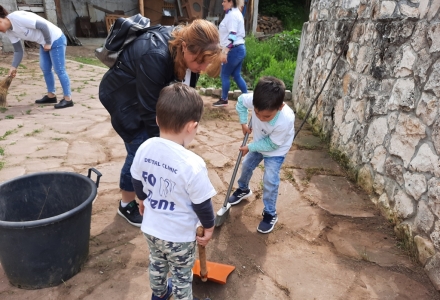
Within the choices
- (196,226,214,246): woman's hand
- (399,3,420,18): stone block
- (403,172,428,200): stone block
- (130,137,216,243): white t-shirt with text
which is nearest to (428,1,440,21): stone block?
(399,3,420,18): stone block

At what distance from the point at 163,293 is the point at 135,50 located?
4.62ft

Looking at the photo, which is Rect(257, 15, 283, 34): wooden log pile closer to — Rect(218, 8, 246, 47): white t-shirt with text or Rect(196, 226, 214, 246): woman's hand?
Rect(218, 8, 246, 47): white t-shirt with text

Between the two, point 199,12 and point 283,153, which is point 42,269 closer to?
point 283,153

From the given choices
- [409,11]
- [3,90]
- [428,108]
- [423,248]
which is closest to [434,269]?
[423,248]

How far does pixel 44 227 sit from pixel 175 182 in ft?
2.83

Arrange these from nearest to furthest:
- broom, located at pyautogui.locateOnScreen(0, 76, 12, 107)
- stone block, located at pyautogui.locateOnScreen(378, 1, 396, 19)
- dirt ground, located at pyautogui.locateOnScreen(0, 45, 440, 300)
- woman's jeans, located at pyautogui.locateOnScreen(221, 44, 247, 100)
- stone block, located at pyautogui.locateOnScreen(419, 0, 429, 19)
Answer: dirt ground, located at pyautogui.locateOnScreen(0, 45, 440, 300) < stone block, located at pyautogui.locateOnScreen(419, 0, 429, 19) < stone block, located at pyautogui.locateOnScreen(378, 1, 396, 19) < broom, located at pyautogui.locateOnScreen(0, 76, 12, 107) < woman's jeans, located at pyautogui.locateOnScreen(221, 44, 247, 100)

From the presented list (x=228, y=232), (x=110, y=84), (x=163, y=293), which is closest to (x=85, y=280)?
(x=163, y=293)

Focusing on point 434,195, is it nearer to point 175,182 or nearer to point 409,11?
point 409,11

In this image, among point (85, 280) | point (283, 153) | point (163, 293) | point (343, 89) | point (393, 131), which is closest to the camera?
point (163, 293)

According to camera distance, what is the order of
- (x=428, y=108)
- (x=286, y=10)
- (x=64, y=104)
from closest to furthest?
(x=428, y=108), (x=64, y=104), (x=286, y=10)

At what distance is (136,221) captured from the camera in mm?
2660

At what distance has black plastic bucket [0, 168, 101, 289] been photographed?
1.83 m

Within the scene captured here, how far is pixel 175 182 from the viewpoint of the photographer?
1.48 metres

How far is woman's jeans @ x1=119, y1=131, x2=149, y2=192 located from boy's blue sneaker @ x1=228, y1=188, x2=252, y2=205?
902 millimetres
